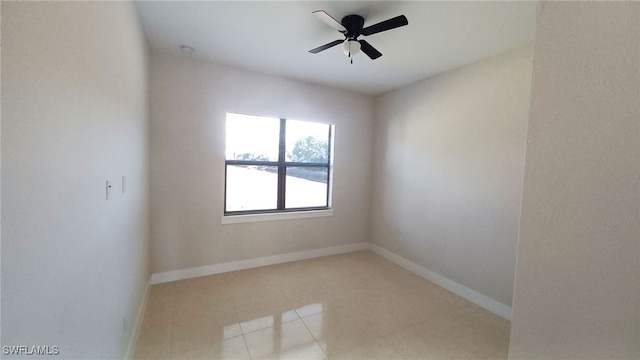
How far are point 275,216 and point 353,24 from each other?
2426mm

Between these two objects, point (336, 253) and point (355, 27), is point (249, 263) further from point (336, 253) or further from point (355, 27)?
point (355, 27)

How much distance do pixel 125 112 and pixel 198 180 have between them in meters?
1.37

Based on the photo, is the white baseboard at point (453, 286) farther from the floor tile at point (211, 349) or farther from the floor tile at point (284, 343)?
the floor tile at point (211, 349)

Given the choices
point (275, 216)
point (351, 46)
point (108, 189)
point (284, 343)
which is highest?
point (351, 46)

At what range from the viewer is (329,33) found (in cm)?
214

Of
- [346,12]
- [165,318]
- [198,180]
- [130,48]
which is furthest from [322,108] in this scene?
[165,318]

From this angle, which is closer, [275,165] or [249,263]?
[249,263]

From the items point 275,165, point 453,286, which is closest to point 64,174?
point 275,165

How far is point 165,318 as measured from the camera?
6.95 feet

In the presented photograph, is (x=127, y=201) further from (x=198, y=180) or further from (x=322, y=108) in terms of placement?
(x=322, y=108)

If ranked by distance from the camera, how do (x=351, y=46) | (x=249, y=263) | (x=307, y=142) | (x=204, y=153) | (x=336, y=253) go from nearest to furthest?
(x=351, y=46) → (x=204, y=153) → (x=249, y=263) → (x=307, y=142) → (x=336, y=253)

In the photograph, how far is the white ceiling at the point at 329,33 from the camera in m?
1.78

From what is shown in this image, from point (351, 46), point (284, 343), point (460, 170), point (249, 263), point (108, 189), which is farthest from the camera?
point (249, 263)

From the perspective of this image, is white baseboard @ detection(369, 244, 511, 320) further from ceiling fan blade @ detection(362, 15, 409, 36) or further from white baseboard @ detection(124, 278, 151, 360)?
white baseboard @ detection(124, 278, 151, 360)
